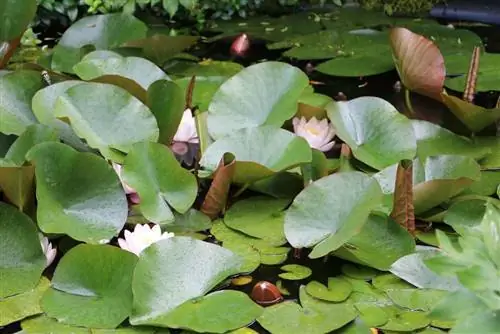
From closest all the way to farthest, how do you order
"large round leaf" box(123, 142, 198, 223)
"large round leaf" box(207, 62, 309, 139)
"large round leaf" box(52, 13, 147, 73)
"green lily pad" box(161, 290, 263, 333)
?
"green lily pad" box(161, 290, 263, 333), "large round leaf" box(123, 142, 198, 223), "large round leaf" box(207, 62, 309, 139), "large round leaf" box(52, 13, 147, 73)

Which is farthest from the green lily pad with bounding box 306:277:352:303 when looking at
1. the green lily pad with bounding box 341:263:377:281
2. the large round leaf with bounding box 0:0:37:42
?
the large round leaf with bounding box 0:0:37:42

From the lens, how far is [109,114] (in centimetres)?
145

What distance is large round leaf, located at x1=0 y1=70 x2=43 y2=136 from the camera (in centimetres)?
151

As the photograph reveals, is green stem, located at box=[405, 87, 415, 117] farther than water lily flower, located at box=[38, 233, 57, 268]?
Yes

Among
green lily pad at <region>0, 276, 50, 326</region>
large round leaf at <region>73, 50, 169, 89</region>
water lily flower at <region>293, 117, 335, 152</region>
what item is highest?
large round leaf at <region>73, 50, 169, 89</region>

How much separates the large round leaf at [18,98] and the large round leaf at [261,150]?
0.41m

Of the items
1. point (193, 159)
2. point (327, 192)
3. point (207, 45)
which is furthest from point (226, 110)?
point (207, 45)

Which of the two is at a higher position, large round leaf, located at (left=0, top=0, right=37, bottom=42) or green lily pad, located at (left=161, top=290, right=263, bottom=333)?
large round leaf, located at (left=0, top=0, right=37, bottom=42)

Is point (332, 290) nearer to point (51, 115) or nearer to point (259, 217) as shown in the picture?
point (259, 217)

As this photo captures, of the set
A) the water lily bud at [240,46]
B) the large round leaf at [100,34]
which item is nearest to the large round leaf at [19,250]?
the large round leaf at [100,34]

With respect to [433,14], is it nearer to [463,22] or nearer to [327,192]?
[463,22]

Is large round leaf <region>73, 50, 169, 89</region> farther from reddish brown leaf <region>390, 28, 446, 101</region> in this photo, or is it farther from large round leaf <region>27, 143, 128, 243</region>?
reddish brown leaf <region>390, 28, 446, 101</region>

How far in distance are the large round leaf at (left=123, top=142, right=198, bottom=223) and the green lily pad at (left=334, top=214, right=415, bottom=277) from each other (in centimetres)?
31

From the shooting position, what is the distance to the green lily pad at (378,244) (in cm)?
121
